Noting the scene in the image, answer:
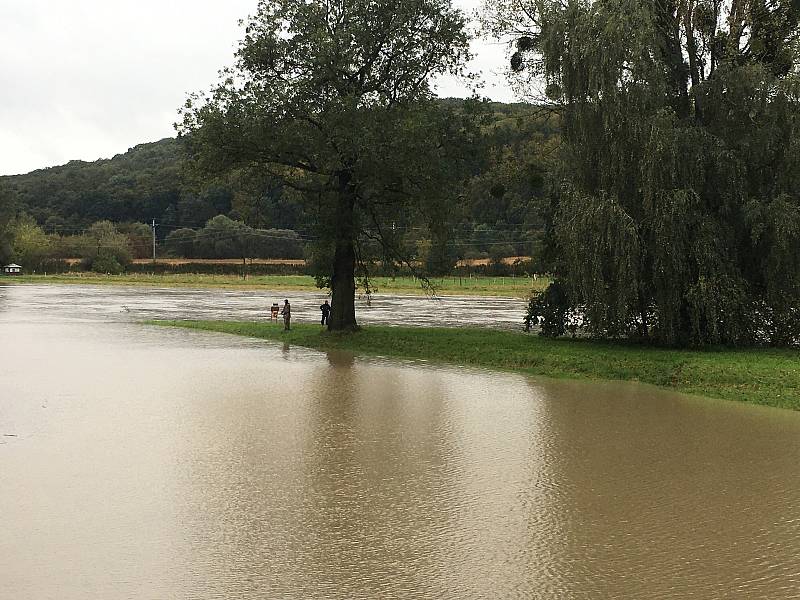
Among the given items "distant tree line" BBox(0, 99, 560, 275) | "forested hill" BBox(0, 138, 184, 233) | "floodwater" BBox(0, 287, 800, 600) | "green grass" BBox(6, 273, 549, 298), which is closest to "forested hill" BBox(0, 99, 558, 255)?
"forested hill" BBox(0, 138, 184, 233)

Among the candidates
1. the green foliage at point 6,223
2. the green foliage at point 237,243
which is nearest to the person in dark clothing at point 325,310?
the green foliage at point 6,223

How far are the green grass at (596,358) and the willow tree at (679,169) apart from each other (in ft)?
3.56

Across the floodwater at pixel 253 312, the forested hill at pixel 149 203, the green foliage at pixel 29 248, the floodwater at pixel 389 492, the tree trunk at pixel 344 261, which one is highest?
the forested hill at pixel 149 203

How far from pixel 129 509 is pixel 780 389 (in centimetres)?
1342

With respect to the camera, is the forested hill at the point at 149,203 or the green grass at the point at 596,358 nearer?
the green grass at the point at 596,358

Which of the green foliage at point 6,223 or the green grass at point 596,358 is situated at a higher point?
the green foliage at point 6,223

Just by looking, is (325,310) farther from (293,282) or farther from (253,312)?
(293,282)

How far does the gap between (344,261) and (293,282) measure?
215 ft

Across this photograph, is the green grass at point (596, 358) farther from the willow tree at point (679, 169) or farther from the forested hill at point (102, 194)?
the forested hill at point (102, 194)

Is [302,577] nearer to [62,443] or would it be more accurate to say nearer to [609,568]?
[609,568]

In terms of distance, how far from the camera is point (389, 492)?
9703 millimetres

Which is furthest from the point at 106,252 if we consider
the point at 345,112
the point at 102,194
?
the point at 345,112

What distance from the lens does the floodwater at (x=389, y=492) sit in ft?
23.0

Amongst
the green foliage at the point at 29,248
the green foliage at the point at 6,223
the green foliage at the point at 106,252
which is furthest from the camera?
the green foliage at the point at 29,248
